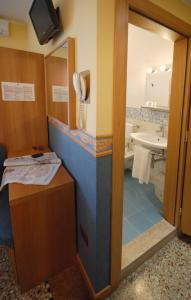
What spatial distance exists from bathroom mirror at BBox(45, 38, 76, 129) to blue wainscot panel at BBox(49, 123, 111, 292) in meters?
0.23

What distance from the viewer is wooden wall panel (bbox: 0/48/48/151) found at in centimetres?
189

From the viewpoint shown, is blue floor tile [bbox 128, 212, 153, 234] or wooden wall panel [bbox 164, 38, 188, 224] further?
blue floor tile [bbox 128, 212, 153, 234]

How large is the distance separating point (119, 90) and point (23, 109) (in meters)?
1.37

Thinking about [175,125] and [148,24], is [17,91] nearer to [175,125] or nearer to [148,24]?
[148,24]

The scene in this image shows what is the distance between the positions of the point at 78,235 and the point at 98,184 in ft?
2.21

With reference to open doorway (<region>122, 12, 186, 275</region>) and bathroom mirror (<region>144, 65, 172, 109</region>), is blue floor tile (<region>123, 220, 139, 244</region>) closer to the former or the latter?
open doorway (<region>122, 12, 186, 275</region>)

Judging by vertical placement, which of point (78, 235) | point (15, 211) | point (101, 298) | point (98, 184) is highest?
point (98, 184)

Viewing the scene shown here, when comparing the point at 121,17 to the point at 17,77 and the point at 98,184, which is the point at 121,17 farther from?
the point at 17,77

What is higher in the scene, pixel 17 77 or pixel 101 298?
pixel 17 77

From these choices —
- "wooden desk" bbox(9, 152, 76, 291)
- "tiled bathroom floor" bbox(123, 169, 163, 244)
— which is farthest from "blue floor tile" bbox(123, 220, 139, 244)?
"wooden desk" bbox(9, 152, 76, 291)

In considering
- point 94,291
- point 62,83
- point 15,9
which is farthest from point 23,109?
point 94,291

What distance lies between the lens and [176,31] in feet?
4.35

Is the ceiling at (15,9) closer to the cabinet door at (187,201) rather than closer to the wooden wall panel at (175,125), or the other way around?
the wooden wall panel at (175,125)

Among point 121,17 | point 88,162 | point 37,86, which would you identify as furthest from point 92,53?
point 37,86
